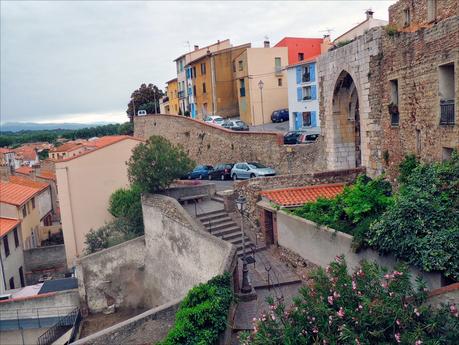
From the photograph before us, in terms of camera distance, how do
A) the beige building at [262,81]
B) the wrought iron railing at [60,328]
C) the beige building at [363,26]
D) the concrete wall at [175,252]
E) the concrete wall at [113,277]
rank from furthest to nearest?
the beige building at [262,81]
the beige building at [363,26]
the concrete wall at [113,277]
the wrought iron railing at [60,328]
the concrete wall at [175,252]

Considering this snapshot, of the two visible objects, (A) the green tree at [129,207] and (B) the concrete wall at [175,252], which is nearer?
(B) the concrete wall at [175,252]

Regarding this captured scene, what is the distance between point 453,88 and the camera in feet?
38.6

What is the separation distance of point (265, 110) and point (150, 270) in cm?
2943

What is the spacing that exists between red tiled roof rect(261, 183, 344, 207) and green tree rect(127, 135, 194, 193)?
4336 mm

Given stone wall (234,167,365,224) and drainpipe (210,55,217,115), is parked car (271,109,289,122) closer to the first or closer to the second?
drainpipe (210,55,217,115)

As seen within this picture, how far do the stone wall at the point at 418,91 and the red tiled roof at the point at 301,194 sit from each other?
2262mm

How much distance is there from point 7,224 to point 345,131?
1979cm

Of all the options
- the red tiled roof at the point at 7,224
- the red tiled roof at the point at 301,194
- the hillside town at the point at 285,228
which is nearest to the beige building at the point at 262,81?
the hillside town at the point at 285,228

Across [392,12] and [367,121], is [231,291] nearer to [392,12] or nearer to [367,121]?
[367,121]

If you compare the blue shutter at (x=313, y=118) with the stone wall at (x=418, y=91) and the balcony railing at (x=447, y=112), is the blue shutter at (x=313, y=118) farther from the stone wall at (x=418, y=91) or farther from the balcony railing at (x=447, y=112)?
the balcony railing at (x=447, y=112)

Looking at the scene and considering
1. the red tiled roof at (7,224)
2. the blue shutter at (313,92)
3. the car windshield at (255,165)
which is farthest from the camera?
the blue shutter at (313,92)

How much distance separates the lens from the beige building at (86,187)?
26.5m

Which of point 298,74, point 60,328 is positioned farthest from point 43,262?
point 298,74

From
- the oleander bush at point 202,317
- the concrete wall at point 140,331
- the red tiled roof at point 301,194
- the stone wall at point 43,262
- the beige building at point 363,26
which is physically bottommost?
the stone wall at point 43,262
